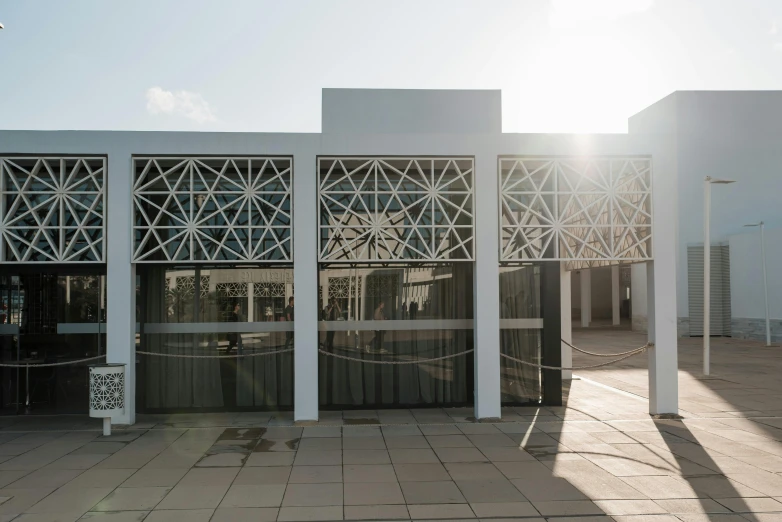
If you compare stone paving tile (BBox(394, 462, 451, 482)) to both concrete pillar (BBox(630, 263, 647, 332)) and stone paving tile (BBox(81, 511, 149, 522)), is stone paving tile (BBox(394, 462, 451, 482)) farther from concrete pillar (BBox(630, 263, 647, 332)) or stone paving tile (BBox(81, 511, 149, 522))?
concrete pillar (BBox(630, 263, 647, 332))

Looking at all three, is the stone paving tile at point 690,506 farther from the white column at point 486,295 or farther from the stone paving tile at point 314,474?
the white column at point 486,295

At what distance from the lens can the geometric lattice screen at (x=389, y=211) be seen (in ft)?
31.3

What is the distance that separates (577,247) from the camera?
977 centimetres

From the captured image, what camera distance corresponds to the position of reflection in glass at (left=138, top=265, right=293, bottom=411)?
33.6 feet

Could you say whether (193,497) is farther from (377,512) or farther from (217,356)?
(217,356)

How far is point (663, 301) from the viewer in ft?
31.7

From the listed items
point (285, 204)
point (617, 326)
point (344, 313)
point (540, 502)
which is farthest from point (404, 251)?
point (617, 326)

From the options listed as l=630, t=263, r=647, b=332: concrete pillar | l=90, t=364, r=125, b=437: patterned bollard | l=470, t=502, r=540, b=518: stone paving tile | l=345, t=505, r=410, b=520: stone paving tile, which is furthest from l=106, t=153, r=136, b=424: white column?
l=630, t=263, r=647, b=332: concrete pillar

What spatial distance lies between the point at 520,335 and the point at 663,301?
2473mm

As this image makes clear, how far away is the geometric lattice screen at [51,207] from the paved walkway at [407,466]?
272 cm

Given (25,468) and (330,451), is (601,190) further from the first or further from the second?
(25,468)

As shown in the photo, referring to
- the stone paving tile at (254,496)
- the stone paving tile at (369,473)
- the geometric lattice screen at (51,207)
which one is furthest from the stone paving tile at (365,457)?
the geometric lattice screen at (51,207)

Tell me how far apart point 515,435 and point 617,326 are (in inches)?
1164

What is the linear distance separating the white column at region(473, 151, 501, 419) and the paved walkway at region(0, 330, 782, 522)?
0.51 meters
